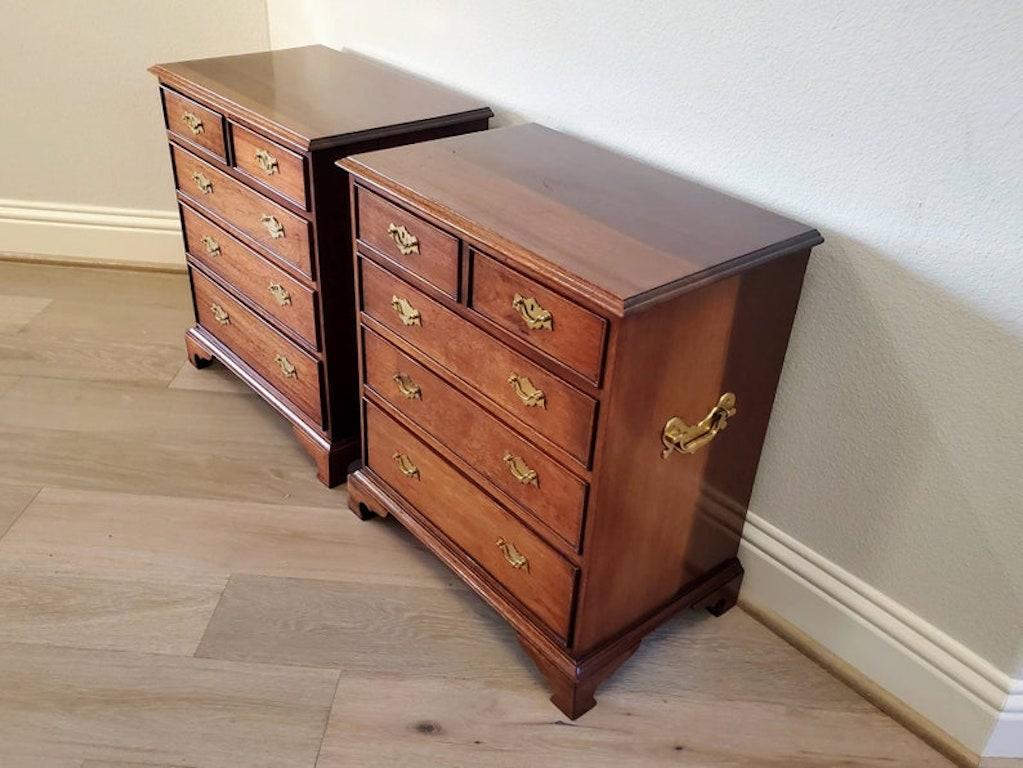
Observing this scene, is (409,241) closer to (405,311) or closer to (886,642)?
(405,311)

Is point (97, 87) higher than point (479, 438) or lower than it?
higher

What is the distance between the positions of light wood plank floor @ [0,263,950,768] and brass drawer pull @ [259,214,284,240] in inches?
20.3

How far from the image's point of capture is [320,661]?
1.58m

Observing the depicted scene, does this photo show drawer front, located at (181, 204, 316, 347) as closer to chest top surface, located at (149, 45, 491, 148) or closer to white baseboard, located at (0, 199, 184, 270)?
chest top surface, located at (149, 45, 491, 148)

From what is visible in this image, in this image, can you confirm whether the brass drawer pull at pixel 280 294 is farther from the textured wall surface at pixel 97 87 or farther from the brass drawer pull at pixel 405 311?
the textured wall surface at pixel 97 87

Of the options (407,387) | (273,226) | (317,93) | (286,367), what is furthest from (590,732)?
(317,93)

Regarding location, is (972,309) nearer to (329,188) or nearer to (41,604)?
(329,188)

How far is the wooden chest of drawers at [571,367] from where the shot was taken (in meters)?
1.24

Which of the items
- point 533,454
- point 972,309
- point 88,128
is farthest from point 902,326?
point 88,128

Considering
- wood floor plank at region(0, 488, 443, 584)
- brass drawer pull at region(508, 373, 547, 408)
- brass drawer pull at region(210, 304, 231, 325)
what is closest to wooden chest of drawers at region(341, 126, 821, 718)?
brass drawer pull at region(508, 373, 547, 408)

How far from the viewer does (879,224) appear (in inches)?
52.0

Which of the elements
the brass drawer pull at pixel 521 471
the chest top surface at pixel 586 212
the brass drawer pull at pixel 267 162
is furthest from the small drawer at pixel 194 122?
the brass drawer pull at pixel 521 471

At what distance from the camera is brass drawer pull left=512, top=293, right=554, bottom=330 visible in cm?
126

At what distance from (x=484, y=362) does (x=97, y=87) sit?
182 cm
